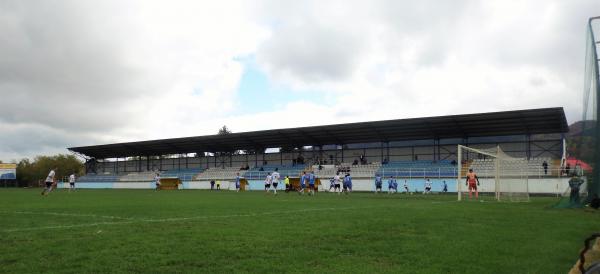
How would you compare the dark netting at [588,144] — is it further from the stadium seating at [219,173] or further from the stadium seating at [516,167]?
the stadium seating at [219,173]

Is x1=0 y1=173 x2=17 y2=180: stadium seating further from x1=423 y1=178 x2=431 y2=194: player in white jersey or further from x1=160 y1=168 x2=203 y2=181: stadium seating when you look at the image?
x1=423 y1=178 x2=431 y2=194: player in white jersey

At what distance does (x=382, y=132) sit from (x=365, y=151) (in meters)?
6.19

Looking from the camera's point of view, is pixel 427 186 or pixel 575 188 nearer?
pixel 575 188

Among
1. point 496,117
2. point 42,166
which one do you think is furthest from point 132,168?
point 496,117

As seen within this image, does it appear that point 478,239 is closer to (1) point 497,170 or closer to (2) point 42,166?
(1) point 497,170

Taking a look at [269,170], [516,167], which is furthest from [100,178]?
[516,167]

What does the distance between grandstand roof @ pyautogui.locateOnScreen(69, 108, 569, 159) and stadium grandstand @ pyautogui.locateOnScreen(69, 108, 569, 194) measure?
10cm

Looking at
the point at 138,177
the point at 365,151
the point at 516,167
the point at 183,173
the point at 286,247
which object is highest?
the point at 365,151

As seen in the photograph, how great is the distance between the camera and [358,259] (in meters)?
7.86

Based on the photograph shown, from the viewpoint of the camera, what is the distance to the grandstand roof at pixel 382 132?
5153 cm

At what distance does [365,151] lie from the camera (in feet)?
220

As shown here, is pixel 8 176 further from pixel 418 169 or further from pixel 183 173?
pixel 418 169

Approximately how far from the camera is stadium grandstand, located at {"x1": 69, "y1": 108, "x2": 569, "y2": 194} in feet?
169

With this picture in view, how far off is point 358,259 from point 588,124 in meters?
16.5
